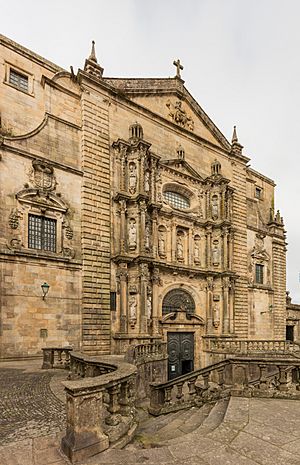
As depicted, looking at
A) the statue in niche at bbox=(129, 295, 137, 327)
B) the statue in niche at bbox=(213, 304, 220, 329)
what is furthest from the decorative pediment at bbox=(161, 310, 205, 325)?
the statue in niche at bbox=(129, 295, 137, 327)

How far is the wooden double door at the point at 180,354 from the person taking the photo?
2070 cm

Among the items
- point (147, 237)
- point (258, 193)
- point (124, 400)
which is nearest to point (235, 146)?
point (258, 193)

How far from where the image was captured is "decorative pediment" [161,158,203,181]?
2250cm

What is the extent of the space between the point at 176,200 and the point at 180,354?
10.8 m

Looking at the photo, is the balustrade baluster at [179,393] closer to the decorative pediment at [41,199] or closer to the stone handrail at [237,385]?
the stone handrail at [237,385]

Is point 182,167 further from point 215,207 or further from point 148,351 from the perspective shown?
point 148,351

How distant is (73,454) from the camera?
Answer: 14.1 feet

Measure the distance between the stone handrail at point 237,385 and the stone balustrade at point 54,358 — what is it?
13.3 ft

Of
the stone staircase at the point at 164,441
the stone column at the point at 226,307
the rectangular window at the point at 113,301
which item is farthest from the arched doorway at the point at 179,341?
the stone staircase at the point at 164,441

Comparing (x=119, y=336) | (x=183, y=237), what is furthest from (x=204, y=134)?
(x=119, y=336)

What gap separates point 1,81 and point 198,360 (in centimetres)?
2082

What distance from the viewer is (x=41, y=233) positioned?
16125 mm

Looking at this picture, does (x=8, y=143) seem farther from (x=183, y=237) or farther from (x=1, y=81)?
(x=183, y=237)

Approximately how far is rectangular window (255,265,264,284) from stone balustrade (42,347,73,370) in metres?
19.8
